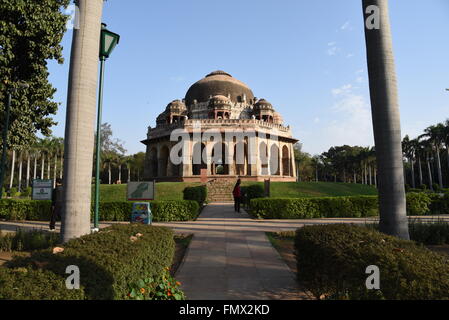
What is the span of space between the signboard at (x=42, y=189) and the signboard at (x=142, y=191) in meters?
5.30

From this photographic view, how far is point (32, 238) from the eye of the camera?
812 centimetres

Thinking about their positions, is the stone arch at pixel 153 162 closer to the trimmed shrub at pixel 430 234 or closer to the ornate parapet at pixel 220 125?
the ornate parapet at pixel 220 125

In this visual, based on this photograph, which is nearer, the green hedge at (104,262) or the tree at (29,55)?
the green hedge at (104,262)

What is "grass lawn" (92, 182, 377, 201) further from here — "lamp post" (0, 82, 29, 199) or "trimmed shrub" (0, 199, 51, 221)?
"lamp post" (0, 82, 29, 199)

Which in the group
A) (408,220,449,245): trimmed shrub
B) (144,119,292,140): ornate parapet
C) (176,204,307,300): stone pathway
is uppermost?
(144,119,292,140): ornate parapet

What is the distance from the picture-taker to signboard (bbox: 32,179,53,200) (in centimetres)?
1351

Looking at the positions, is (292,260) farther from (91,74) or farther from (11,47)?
(11,47)

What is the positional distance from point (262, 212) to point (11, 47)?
1400 cm

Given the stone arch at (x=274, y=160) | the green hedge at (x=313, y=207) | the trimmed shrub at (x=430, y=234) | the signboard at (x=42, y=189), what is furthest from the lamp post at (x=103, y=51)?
the stone arch at (x=274, y=160)

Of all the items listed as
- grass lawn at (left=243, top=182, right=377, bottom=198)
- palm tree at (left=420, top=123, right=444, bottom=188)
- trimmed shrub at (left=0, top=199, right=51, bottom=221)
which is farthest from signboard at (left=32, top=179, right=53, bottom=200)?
palm tree at (left=420, top=123, right=444, bottom=188)

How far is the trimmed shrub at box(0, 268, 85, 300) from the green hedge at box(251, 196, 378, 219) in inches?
498

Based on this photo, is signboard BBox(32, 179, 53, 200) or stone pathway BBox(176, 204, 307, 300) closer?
stone pathway BBox(176, 204, 307, 300)

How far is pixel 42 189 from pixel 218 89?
137 feet

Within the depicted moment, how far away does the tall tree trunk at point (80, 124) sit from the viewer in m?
5.50
